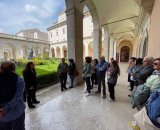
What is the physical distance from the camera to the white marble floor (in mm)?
2604

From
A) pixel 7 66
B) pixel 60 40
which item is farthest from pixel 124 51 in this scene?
pixel 7 66

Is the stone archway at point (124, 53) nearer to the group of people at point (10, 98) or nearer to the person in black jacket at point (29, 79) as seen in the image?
the person in black jacket at point (29, 79)

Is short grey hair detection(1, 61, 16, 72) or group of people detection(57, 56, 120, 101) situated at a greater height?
short grey hair detection(1, 61, 16, 72)

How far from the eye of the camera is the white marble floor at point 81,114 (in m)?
2.60

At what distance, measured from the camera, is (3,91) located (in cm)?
151

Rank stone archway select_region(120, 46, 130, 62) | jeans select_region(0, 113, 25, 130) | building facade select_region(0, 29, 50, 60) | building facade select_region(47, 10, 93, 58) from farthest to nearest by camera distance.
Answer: building facade select_region(47, 10, 93, 58) < stone archway select_region(120, 46, 130, 62) < building facade select_region(0, 29, 50, 60) < jeans select_region(0, 113, 25, 130)

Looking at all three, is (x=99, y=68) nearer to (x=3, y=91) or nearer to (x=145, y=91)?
(x=145, y=91)

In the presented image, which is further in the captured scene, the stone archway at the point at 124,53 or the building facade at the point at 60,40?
the building facade at the point at 60,40

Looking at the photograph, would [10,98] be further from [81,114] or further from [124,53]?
[124,53]

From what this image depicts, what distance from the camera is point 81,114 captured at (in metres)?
3.09

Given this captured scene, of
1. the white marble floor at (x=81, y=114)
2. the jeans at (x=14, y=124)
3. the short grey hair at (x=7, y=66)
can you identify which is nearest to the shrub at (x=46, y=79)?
the white marble floor at (x=81, y=114)

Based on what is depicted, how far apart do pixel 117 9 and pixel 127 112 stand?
25.4 feet

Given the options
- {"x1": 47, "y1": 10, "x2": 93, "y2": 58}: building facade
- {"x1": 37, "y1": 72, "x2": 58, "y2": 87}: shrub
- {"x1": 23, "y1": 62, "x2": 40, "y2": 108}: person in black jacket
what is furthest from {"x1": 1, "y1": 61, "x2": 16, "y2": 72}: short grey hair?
{"x1": 47, "y1": 10, "x2": 93, "y2": 58}: building facade

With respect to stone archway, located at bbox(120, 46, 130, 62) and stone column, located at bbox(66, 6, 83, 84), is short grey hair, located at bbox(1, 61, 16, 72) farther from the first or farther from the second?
stone archway, located at bbox(120, 46, 130, 62)
